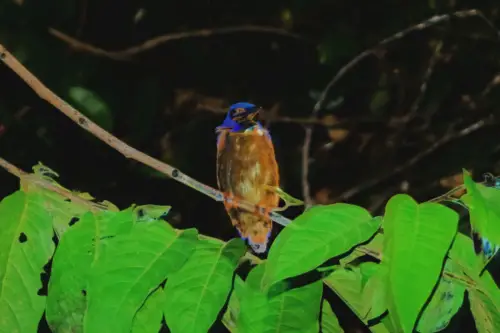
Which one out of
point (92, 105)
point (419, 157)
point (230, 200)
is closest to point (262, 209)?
point (230, 200)

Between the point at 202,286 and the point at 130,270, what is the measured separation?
28 millimetres

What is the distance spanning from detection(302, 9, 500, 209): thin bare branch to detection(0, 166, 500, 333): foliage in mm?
240

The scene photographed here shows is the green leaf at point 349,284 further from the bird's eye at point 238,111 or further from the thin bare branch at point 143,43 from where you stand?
the thin bare branch at point 143,43

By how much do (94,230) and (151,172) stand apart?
221 mm

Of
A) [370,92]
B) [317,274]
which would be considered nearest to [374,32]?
[370,92]

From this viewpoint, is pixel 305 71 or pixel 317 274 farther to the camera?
pixel 305 71

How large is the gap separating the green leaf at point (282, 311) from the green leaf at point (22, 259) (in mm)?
85

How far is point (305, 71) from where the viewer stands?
1.75ft

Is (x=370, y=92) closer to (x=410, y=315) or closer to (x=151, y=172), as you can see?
(x=151, y=172)

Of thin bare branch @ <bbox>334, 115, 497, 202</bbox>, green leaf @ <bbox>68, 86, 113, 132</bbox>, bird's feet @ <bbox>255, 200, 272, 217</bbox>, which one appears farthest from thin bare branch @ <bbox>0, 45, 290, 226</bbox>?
thin bare branch @ <bbox>334, 115, 497, 202</bbox>

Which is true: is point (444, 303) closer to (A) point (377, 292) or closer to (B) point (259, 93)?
(A) point (377, 292)

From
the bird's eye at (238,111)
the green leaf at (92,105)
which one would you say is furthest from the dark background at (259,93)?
the bird's eye at (238,111)

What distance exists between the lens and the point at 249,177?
0.32 m

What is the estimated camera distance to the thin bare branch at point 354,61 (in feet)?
1.73
